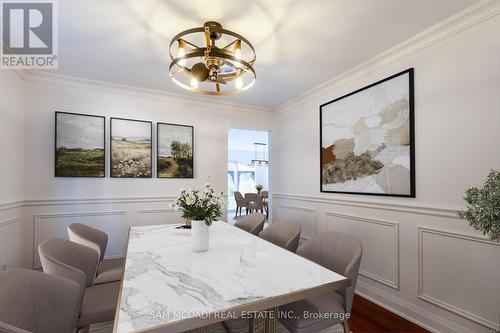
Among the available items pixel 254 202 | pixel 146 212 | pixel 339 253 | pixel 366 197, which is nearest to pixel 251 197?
pixel 254 202

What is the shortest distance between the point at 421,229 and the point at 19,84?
4.49 m

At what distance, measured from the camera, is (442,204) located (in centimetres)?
197

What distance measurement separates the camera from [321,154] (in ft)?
10.8

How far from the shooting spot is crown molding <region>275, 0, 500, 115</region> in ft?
5.69

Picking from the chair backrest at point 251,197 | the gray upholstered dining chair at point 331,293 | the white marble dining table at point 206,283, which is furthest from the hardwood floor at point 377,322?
the chair backrest at point 251,197

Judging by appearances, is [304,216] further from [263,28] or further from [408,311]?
[263,28]

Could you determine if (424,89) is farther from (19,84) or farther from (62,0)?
(19,84)

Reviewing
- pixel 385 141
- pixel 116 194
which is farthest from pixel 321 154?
pixel 116 194

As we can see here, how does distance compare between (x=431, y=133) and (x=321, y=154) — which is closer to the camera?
(x=431, y=133)

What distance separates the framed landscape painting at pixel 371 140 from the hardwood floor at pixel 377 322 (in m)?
1.13

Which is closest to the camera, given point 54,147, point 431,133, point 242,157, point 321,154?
point 431,133

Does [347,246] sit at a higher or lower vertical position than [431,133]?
lower

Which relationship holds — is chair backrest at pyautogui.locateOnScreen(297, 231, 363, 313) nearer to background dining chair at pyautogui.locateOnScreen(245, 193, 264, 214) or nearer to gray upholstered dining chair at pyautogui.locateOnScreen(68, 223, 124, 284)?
gray upholstered dining chair at pyautogui.locateOnScreen(68, 223, 124, 284)

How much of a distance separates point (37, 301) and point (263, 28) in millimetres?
2286
